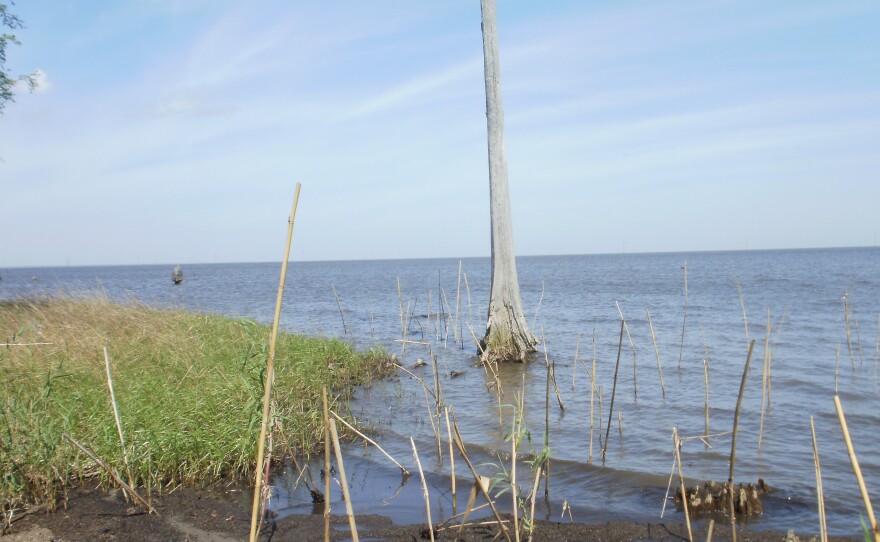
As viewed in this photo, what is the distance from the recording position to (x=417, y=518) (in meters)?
5.27

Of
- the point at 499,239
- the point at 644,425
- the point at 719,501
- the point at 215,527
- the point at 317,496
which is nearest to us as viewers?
the point at 215,527

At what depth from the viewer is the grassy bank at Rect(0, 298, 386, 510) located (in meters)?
5.06

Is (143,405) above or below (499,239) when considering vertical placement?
below

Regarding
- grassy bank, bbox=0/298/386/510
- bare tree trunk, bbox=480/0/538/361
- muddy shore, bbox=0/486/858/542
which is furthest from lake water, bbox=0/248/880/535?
grassy bank, bbox=0/298/386/510

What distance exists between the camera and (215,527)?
15.6ft

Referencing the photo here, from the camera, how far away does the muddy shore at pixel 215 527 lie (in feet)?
14.9

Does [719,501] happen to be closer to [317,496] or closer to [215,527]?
[317,496]

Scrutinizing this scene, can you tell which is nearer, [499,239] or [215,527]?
[215,527]

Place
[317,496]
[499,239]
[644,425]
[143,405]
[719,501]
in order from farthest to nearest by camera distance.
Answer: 1. [499,239]
2. [644,425]
3. [143,405]
4. [317,496]
5. [719,501]

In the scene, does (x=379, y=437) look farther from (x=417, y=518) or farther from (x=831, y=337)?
(x=831, y=337)

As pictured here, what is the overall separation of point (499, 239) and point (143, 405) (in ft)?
25.1

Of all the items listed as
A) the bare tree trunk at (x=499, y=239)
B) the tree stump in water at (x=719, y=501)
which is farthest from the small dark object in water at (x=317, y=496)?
the bare tree trunk at (x=499, y=239)

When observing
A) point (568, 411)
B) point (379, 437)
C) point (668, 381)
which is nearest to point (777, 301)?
point (668, 381)

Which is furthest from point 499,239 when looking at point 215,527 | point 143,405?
point 215,527
